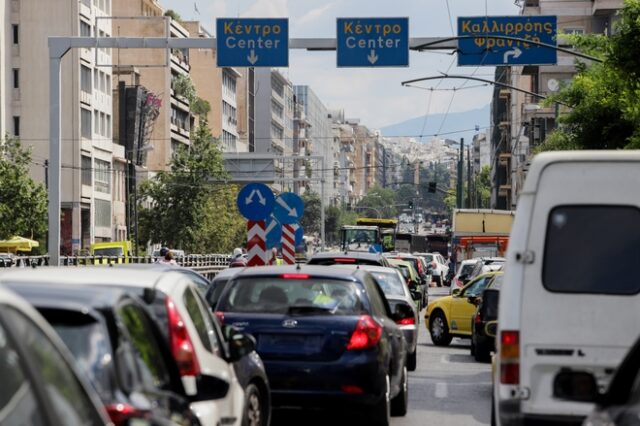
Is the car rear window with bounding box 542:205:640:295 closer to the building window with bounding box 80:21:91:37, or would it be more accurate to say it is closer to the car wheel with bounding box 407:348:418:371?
the car wheel with bounding box 407:348:418:371

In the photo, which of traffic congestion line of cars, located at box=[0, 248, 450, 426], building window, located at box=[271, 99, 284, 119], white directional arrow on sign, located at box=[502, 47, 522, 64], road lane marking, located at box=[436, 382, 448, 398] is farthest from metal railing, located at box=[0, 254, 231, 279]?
building window, located at box=[271, 99, 284, 119]

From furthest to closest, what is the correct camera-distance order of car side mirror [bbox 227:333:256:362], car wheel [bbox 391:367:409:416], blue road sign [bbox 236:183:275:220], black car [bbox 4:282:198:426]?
blue road sign [bbox 236:183:275:220]
car wheel [bbox 391:367:409:416]
car side mirror [bbox 227:333:256:362]
black car [bbox 4:282:198:426]

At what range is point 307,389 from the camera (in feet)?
44.9

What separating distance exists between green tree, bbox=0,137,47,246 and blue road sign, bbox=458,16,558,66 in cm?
3832

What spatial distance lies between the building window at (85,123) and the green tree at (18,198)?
15114mm

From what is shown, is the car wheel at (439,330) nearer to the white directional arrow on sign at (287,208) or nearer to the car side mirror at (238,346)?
the white directional arrow on sign at (287,208)

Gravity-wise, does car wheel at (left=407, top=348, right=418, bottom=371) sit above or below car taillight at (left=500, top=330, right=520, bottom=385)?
below

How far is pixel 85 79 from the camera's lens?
9069 centimetres

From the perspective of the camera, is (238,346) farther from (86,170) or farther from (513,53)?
(86,170)

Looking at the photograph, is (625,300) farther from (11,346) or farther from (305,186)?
(305,186)

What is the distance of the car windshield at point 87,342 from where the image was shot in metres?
6.38

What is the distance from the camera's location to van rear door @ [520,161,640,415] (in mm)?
9875

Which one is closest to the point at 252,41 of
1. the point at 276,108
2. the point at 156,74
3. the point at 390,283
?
the point at 390,283

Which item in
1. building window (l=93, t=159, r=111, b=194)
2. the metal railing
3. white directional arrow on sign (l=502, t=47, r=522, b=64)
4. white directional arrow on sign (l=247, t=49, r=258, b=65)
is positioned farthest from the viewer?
building window (l=93, t=159, r=111, b=194)
